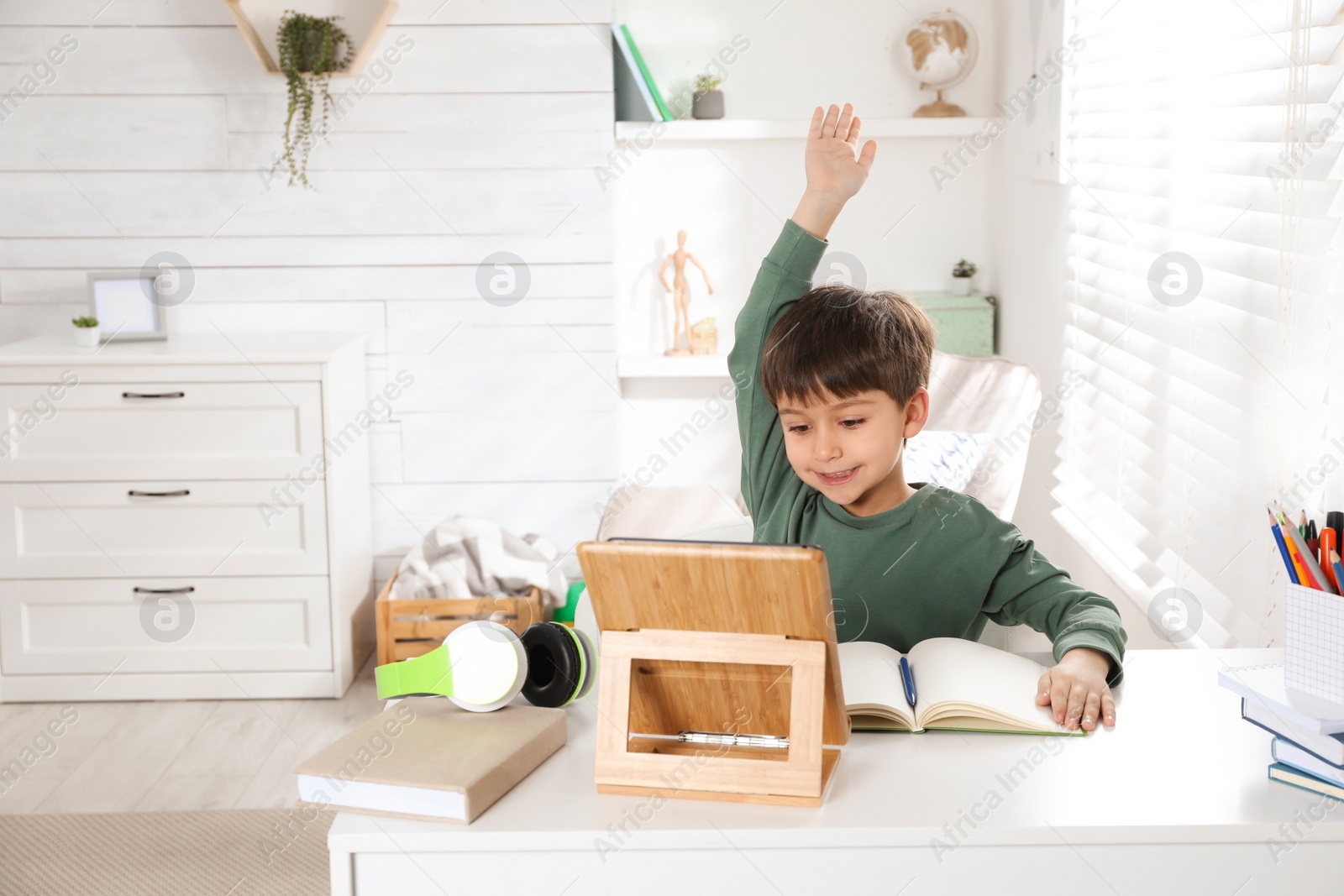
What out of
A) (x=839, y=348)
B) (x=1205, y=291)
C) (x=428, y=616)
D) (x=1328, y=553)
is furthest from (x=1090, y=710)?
(x=428, y=616)

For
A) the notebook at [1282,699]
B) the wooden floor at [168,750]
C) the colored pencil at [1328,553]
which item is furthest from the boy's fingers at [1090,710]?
the wooden floor at [168,750]

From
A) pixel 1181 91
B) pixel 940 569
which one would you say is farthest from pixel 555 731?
pixel 1181 91

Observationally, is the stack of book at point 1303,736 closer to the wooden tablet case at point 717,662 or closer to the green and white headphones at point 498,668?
the wooden tablet case at point 717,662

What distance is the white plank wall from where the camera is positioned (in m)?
3.01

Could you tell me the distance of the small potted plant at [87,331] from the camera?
2.84m

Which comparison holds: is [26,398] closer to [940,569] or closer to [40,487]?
[40,487]

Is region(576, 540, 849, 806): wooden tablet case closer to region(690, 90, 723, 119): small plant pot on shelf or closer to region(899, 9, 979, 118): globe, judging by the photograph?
region(690, 90, 723, 119): small plant pot on shelf

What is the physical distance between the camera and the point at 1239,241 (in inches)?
70.4

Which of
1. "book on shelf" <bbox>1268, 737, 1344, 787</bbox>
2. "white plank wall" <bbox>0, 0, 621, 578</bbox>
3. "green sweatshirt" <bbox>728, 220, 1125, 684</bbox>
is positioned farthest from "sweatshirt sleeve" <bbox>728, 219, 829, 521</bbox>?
"white plank wall" <bbox>0, 0, 621, 578</bbox>

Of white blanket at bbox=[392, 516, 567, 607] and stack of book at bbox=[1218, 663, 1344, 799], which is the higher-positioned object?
stack of book at bbox=[1218, 663, 1344, 799]

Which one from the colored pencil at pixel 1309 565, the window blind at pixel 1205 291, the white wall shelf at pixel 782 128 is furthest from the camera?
the white wall shelf at pixel 782 128

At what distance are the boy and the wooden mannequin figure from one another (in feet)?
6.39

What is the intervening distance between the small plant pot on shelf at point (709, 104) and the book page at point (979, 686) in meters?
2.38

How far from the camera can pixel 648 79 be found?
124 inches
